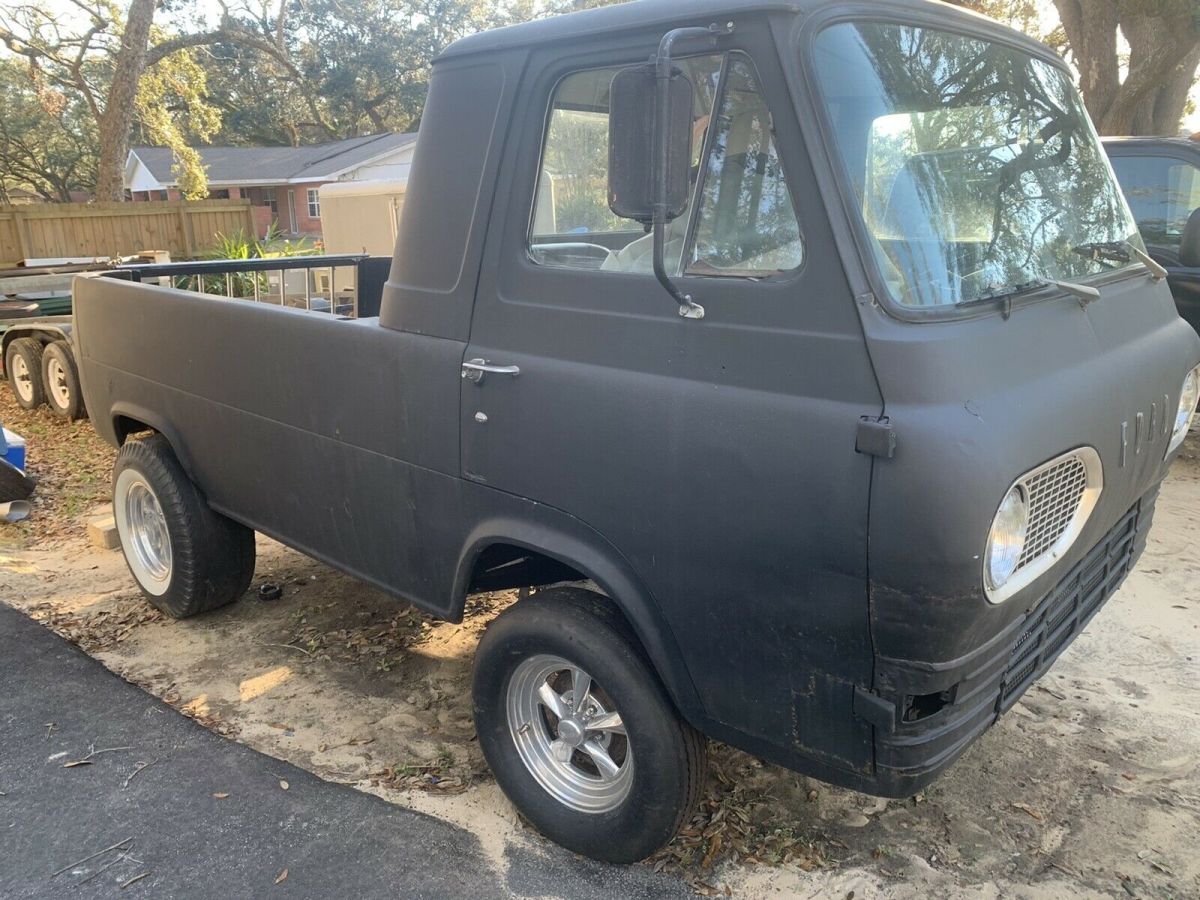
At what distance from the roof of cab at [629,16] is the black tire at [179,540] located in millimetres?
2387

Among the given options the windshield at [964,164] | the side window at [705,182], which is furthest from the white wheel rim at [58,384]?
the windshield at [964,164]

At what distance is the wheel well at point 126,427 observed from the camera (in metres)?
4.68

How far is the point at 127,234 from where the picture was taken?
48.8 ft

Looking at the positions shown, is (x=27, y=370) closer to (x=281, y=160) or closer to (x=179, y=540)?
(x=179, y=540)

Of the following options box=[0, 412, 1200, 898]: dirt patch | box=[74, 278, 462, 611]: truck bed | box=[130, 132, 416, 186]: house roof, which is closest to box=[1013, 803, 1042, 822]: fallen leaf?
box=[0, 412, 1200, 898]: dirt patch

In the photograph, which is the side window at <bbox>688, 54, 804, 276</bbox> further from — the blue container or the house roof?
the house roof

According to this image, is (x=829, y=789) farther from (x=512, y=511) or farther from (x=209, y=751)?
(x=209, y=751)

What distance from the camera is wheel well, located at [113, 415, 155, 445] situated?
468 cm

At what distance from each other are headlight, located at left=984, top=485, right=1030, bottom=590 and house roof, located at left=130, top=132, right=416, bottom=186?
29.8 meters

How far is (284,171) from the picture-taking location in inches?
1353

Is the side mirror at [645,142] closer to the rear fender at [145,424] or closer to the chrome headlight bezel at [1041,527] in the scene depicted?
the chrome headlight bezel at [1041,527]

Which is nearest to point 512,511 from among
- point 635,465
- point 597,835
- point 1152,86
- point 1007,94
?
point 635,465

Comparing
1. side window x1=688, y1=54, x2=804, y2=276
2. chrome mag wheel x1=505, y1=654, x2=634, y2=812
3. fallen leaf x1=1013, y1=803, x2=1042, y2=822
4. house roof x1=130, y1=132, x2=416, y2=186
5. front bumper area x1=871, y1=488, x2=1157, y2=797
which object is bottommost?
fallen leaf x1=1013, y1=803, x2=1042, y2=822

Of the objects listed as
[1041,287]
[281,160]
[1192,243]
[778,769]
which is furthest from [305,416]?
[281,160]
